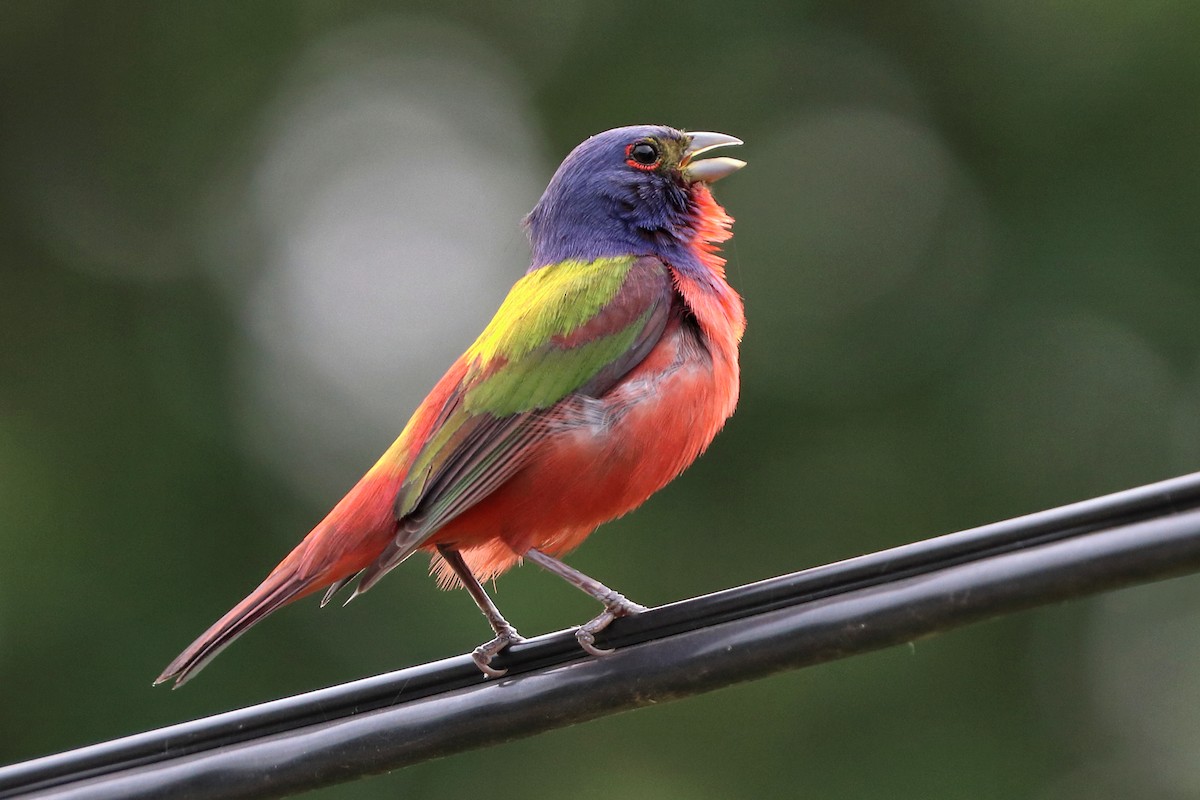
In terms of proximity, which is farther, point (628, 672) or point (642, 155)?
point (642, 155)

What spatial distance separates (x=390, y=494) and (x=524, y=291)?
121 centimetres

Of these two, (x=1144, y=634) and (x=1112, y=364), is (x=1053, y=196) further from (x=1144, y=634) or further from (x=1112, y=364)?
(x=1144, y=634)

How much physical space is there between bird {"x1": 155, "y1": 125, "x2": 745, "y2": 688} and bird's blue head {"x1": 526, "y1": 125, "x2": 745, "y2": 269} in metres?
0.10

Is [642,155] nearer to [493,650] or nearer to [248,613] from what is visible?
[493,650]

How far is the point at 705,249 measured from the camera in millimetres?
5715

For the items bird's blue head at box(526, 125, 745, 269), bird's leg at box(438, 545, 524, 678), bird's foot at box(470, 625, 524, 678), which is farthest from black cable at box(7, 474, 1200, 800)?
bird's blue head at box(526, 125, 745, 269)

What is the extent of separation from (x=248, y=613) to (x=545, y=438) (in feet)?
3.51

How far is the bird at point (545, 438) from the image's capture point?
15.1 ft

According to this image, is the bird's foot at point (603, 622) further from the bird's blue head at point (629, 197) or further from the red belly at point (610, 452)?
the bird's blue head at point (629, 197)

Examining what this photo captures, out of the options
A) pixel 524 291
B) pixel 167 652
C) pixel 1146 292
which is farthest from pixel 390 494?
pixel 1146 292

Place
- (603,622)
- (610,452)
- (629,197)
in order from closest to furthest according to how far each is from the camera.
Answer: (603,622)
(610,452)
(629,197)

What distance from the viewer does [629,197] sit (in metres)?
5.82

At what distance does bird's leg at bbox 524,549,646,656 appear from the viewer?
11.8 feet

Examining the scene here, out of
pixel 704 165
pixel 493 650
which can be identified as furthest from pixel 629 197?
pixel 493 650
